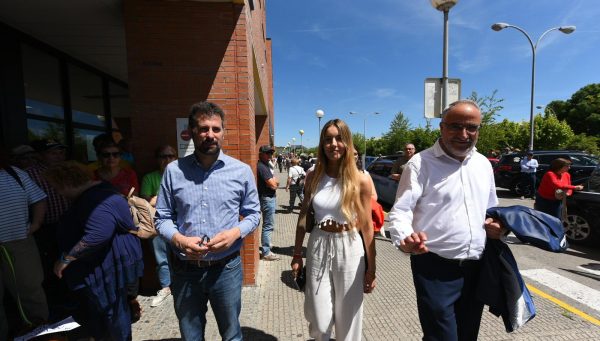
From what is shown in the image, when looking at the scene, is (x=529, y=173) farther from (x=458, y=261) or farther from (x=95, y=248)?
(x=95, y=248)

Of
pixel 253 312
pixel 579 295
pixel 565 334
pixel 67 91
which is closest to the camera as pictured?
pixel 565 334

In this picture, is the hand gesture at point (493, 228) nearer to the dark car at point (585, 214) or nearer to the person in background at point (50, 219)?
the person in background at point (50, 219)

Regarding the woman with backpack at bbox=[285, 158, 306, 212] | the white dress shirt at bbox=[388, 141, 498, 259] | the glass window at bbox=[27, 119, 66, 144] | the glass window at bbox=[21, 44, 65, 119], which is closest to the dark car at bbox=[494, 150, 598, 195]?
the woman with backpack at bbox=[285, 158, 306, 212]

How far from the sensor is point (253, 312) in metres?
3.49

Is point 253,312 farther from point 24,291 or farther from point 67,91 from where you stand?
point 67,91

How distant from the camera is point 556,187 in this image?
5.64 metres

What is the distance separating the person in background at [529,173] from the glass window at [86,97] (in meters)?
15.0

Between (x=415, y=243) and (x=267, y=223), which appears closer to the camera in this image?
(x=415, y=243)

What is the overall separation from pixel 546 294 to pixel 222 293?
423 cm

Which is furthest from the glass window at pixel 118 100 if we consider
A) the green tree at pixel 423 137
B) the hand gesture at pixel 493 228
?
the green tree at pixel 423 137

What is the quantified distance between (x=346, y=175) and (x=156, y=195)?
2.55 m

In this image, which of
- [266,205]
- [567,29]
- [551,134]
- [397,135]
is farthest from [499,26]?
[397,135]

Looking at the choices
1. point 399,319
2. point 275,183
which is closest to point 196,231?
point 399,319

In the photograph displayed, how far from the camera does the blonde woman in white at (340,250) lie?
7.29 ft
